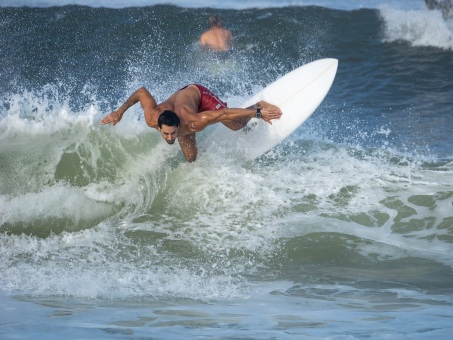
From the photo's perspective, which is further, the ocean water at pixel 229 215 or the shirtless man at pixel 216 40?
the shirtless man at pixel 216 40

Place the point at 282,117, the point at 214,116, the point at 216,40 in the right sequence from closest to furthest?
the point at 214,116 → the point at 282,117 → the point at 216,40

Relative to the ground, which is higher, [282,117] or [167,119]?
[282,117]

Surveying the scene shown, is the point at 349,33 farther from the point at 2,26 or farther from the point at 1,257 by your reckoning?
the point at 1,257

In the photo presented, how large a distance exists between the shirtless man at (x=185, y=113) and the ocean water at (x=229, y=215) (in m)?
0.64

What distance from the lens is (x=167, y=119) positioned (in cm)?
516

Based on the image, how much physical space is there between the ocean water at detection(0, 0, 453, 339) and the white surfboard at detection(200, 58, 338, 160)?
0.50ft

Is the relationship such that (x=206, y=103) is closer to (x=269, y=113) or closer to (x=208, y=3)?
(x=269, y=113)

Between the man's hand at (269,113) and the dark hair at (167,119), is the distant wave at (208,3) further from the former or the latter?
the dark hair at (167,119)

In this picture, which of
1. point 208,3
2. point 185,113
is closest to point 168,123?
point 185,113

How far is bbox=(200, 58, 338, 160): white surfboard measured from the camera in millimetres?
6559

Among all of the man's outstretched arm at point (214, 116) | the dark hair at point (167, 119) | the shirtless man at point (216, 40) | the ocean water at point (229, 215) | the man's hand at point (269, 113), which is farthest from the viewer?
the shirtless man at point (216, 40)

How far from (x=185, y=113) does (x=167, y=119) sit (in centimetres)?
39

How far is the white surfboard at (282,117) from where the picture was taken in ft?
21.5

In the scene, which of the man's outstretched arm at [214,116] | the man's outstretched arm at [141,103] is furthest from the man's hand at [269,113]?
the man's outstretched arm at [141,103]
